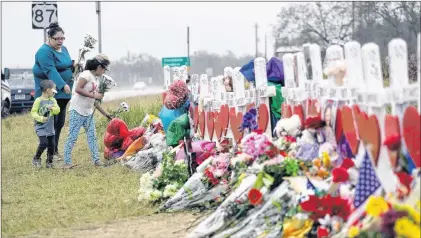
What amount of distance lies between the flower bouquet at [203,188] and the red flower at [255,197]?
1.01 metres

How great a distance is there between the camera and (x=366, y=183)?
17.7 feet

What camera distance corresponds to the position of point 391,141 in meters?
5.09

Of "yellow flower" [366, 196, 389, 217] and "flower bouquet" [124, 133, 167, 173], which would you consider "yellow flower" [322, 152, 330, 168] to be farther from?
"flower bouquet" [124, 133, 167, 173]

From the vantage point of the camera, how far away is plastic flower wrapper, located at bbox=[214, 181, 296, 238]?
19.1 feet

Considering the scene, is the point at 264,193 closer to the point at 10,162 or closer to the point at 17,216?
the point at 17,216

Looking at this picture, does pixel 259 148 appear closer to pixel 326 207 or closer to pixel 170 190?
pixel 326 207

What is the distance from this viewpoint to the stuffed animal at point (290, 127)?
6.53m

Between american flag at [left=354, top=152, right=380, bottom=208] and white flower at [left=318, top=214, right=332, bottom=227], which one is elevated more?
american flag at [left=354, top=152, right=380, bottom=208]

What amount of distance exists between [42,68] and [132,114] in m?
4.49

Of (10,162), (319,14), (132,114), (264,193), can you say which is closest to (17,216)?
(264,193)

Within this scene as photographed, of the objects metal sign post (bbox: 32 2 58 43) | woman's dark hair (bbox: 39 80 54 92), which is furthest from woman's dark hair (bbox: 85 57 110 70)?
metal sign post (bbox: 32 2 58 43)

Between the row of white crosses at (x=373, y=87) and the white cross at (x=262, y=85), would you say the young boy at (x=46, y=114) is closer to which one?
the white cross at (x=262, y=85)

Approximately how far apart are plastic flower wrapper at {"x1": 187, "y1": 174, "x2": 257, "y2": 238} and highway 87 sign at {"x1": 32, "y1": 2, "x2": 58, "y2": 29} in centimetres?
1086

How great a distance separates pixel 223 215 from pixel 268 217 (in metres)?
0.38
